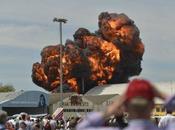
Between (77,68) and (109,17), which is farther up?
(109,17)

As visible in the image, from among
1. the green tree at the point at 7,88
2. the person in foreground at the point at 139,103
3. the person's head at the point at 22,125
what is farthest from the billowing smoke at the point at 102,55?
the person in foreground at the point at 139,103

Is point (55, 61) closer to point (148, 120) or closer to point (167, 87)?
point (167, 87)

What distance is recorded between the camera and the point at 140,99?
3977 mm

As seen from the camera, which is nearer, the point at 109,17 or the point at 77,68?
the point at 77,68

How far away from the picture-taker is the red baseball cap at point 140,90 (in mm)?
4000

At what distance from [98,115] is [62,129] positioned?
33.6 m

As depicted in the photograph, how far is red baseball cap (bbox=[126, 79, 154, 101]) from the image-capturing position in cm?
400

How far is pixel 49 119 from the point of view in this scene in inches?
1157

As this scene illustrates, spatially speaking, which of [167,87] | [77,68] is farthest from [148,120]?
[77,68]

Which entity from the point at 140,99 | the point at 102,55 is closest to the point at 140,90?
the point at 140,99

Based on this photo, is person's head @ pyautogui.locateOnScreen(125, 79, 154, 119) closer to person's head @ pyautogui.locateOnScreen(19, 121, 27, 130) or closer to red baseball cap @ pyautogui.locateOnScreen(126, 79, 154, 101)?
red baseball cap @ pyautogui.locateOnScreen(126, 79, 154, 101)

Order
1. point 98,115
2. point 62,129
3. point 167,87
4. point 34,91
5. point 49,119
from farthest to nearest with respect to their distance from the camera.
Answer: point 167,87
point 34,91
point 62,129
point 49,119
point 98,115

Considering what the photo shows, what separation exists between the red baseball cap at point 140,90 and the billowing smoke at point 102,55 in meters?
98.9

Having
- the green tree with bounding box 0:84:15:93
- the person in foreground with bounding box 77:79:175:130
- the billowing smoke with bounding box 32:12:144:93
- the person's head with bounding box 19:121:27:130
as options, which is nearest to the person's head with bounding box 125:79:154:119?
the person in foreground with bounding box 77:79:175:130
